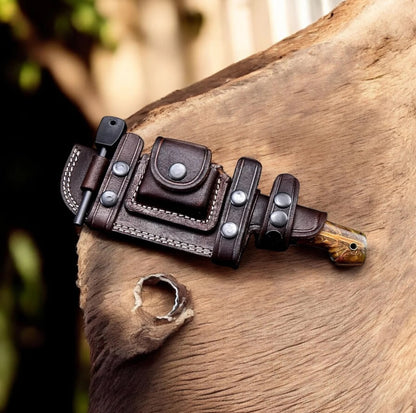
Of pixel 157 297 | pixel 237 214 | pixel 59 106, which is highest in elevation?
pixel 59 106

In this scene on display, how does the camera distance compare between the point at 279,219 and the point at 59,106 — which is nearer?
the point at 279,219

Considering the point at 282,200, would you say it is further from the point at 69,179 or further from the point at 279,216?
the point at 69,179

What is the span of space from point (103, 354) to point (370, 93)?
0.82m

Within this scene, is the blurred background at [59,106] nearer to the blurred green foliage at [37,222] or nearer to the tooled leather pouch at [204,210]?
the blurred green foliage at [37,222]

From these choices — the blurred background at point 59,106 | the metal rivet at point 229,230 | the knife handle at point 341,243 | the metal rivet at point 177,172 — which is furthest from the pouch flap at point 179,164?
the blurred background at point 59,106

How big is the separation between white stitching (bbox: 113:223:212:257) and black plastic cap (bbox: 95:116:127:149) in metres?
0.19

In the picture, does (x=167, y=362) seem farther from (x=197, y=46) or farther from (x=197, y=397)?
(x=197, y=46)

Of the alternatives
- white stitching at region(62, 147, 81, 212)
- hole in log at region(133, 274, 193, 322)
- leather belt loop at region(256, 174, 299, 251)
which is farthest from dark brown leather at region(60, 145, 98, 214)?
leather belt loop at region(256, 174, 299, 251)

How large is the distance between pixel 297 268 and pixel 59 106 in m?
1.71

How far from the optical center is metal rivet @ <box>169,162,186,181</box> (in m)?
1.25

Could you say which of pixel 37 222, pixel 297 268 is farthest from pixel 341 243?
pixel 37 222

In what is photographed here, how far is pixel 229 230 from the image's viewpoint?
48.9 inches

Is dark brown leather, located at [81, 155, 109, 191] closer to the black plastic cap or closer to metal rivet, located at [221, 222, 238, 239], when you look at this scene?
the black plastic cap

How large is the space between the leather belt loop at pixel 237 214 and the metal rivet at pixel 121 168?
22 centimetres
